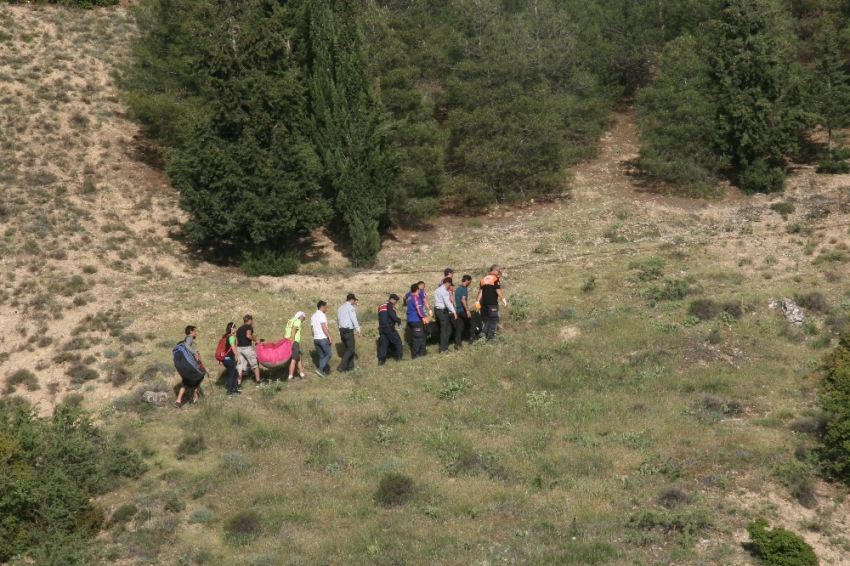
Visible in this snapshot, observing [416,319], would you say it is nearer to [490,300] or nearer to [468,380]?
[490,300]

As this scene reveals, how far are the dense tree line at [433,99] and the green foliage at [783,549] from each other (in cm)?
1701

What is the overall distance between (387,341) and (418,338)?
0.67m

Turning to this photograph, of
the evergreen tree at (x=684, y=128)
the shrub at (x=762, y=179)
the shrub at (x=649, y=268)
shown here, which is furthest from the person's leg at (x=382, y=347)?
the shrub at (x=762, y=179)

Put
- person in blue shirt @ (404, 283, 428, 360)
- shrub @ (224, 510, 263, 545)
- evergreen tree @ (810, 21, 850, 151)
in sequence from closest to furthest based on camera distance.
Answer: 1. shrub @ (224, 510, 263, 545)
2. person in blue shirt @ (404, 283, 428, 360)
3. evergreen tree @ (810, 21, 850, 151)

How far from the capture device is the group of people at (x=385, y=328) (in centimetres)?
1934

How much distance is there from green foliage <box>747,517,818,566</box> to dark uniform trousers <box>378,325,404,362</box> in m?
9.48

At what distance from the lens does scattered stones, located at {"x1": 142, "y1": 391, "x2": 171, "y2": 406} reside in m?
19.0

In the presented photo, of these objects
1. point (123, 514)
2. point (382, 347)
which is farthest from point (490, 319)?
point (123, 514)

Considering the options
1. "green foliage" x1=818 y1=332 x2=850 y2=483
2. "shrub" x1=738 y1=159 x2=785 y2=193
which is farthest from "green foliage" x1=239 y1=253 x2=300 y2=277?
"shrub" x1=738 y1=159 x2=785 y2=193

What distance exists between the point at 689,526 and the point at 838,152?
2436cm

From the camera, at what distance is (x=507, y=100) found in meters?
33.6

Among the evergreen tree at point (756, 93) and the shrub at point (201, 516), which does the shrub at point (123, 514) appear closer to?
the shrub at point (201, 516)

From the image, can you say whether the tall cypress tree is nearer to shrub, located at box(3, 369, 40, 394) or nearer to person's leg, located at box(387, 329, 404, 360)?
person's leg, located at box(387, 329, 404, 360)

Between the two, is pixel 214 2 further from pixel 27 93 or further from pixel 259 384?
pixel 259 384
